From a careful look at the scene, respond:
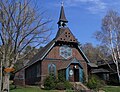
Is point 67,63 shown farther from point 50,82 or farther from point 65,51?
point 50,82

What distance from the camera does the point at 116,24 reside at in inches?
1790

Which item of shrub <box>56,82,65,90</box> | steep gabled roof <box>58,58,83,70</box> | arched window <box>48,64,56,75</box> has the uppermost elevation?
steep gabled roof <box>58,58,83,70</box>

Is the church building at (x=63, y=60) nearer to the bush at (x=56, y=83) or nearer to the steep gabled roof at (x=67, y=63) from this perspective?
the steep gabled roof at (x=67, y=63)

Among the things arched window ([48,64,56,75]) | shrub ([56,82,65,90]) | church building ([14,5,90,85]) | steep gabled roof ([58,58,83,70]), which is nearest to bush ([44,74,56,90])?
shrub ([56,82,65,90])

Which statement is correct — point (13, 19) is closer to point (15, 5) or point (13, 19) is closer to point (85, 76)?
point (15, 5)

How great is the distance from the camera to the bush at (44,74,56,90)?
3572 centimetres

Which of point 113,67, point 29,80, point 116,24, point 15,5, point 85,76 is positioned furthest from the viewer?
point 113,67

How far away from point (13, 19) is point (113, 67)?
35564 mm

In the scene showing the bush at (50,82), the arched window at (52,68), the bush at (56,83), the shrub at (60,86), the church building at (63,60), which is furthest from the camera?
the arched window at (52,68)

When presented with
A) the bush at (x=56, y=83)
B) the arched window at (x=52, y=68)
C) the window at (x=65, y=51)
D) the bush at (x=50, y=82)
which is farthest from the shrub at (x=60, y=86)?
the window at (x=65, y=51)

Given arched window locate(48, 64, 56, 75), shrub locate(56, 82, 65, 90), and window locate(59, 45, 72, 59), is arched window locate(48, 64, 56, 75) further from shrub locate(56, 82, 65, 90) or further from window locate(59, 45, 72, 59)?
shrub locate(56, 82, 65, 90)

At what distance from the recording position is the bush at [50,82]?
35.7 m

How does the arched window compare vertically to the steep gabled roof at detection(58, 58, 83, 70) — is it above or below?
below

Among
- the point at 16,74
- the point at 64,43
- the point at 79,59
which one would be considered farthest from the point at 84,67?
the point at 16,74
